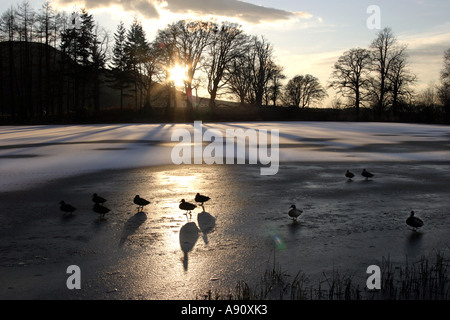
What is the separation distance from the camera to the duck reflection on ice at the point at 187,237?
598 centimetres

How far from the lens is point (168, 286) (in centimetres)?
486

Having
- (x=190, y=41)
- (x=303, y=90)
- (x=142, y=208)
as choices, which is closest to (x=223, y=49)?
(x=190, y=41)

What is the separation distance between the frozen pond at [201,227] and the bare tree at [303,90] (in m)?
72.5

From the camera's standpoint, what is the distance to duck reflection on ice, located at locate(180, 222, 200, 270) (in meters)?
5.98

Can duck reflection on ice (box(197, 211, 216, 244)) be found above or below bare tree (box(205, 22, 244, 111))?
below

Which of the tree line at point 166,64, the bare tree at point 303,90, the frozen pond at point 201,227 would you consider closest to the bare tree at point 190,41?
the tree line at point 166,64

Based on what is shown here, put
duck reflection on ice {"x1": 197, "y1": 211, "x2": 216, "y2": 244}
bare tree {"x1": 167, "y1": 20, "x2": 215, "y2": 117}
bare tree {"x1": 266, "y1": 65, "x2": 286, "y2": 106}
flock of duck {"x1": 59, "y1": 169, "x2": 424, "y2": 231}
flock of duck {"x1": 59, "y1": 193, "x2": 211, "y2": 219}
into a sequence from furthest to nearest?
bare tree {"x1": 266, "y1": 65, "x2": 286, "y2": 106} < bare tree {"x1": 167, "y1": 20, "x2": 215, "y2": 117} < flock of duck {"x1": 59, "y1": 193, "x2": 211, "y2": 219} < flock of duck {"x1": 59, "y1": 169, "x2": 424, "y2": 231} < duck reflection on ice {"x1": 197, "y1": 211, "x2": 216, "y2": 244}

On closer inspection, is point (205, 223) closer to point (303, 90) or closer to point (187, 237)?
point (187, 237)

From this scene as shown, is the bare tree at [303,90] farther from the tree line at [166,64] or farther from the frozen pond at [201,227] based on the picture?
the frozen pond at [201,227]

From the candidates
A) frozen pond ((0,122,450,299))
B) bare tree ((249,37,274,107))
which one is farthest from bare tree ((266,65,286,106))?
frozen pond ((0,122,450,299))

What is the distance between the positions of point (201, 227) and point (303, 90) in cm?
8378

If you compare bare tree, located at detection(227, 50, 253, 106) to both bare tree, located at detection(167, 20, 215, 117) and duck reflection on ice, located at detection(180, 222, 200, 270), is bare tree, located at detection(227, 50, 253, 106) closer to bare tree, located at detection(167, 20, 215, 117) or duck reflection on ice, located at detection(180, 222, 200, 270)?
bare tree, located at detection(167, 20, 215, 117)

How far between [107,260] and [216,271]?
63.6 inches

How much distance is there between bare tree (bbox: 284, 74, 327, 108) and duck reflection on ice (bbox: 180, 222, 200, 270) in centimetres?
7972
